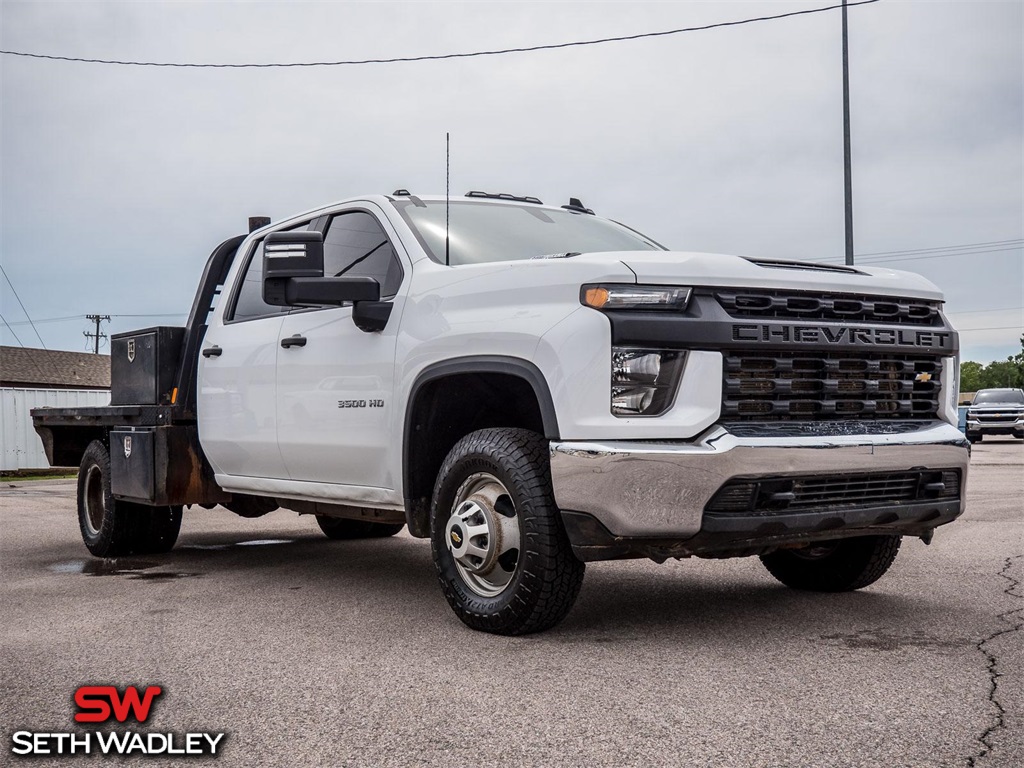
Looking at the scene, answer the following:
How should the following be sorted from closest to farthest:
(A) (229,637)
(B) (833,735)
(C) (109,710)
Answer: (B) (833,735), (C) (109,710), (A) (229,637)

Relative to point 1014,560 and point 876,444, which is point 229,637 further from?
point 1014,560

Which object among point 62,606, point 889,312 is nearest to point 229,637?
point 62,606

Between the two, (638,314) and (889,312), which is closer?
(638,314)

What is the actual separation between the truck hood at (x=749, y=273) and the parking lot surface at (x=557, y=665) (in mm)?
1462

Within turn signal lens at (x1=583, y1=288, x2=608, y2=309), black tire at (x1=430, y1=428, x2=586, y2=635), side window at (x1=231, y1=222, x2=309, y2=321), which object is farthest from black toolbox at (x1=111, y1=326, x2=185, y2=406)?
turn signal lens at (x1=583, y1=288, x2=608, y2=309)

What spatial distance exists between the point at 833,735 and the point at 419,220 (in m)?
3.40

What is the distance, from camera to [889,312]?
5066 millimetres

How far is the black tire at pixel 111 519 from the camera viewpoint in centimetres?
805

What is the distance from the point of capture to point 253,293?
7047 millimetres

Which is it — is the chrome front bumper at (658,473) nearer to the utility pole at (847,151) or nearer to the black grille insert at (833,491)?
the black grille insert at (833,491)

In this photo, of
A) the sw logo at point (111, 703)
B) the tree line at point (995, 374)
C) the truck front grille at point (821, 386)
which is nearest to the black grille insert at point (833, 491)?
the truck front grille at point (821, 386)

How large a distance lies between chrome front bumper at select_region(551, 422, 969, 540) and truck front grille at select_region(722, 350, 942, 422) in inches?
6.8

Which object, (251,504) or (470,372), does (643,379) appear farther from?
(251,504)

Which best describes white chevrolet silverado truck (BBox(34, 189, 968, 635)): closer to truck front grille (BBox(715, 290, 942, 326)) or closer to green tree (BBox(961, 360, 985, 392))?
truck front grille (BBox(715, 290, 942, 326))
